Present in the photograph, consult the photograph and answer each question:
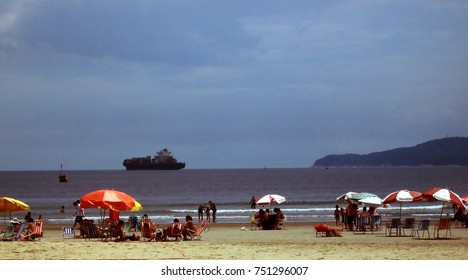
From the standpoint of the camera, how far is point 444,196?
17766 mm

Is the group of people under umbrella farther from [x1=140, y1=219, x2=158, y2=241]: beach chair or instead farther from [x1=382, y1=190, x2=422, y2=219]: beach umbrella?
[x1=140, y1=219, x2=158, y2=241]: beach chair

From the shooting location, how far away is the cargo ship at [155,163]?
173125mm

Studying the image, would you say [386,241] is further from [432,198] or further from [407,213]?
[407,213]

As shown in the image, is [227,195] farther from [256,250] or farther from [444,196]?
[256,250]

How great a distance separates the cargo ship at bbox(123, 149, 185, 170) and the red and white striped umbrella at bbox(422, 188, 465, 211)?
156 meters

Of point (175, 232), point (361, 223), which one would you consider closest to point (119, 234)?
point (175, 232)

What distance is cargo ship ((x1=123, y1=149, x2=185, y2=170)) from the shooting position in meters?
173

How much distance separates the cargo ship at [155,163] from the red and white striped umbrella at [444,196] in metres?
156

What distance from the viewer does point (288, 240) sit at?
18.7 meters

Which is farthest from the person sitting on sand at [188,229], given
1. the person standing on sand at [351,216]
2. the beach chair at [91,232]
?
the person standing on sand at [351,216]

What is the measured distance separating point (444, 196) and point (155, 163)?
15863 centimetres

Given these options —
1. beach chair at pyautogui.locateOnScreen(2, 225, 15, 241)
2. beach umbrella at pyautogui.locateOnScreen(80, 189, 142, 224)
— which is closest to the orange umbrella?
beach umbrella at pyautogui.locateOnScreen(80, 189, 142, 224)
